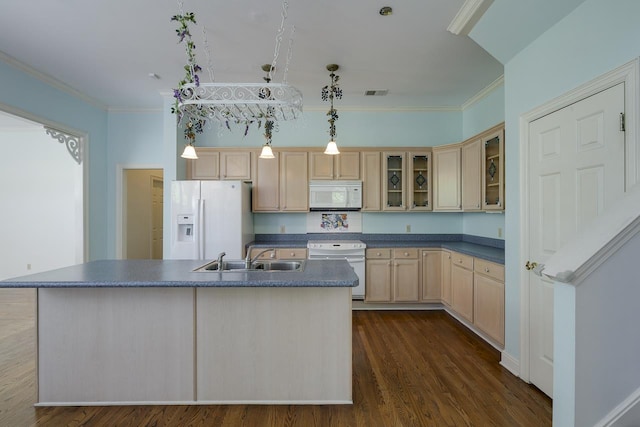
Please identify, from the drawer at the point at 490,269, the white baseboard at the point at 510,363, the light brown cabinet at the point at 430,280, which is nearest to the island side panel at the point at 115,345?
the white baseboard at the point at 510,363

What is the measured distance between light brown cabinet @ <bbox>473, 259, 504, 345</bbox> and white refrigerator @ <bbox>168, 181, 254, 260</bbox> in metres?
2.83

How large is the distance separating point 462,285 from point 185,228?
3538mm

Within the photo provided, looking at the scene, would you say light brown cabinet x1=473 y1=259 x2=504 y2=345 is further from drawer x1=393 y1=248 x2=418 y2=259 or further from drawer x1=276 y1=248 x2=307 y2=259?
drawer x1=276 y1=248 x2=307 y2=259

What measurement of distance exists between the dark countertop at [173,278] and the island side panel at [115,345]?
118 mm

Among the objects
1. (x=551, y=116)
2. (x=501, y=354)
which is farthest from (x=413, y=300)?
(x=551, y=116)

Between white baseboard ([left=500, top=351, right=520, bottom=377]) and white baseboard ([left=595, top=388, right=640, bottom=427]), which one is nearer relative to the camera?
white baseboard ([left=595, top=388, right=640, bottom=427])

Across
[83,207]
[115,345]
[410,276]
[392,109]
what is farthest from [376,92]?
[83,207]

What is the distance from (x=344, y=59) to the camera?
3.22 meters

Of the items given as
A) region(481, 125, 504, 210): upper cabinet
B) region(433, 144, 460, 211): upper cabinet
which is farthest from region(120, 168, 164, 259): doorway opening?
region(481, 125, 504, 210): upper cabinet

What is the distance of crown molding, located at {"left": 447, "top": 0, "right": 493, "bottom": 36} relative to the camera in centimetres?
231

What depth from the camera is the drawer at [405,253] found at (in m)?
4.16

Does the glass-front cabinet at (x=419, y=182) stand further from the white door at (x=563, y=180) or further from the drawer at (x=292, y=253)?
the white door at (x=563, y=180)

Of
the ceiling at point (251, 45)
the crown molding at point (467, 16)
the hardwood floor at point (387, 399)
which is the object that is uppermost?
the ceiling at point (251, 45)

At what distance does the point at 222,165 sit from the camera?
175 inches
